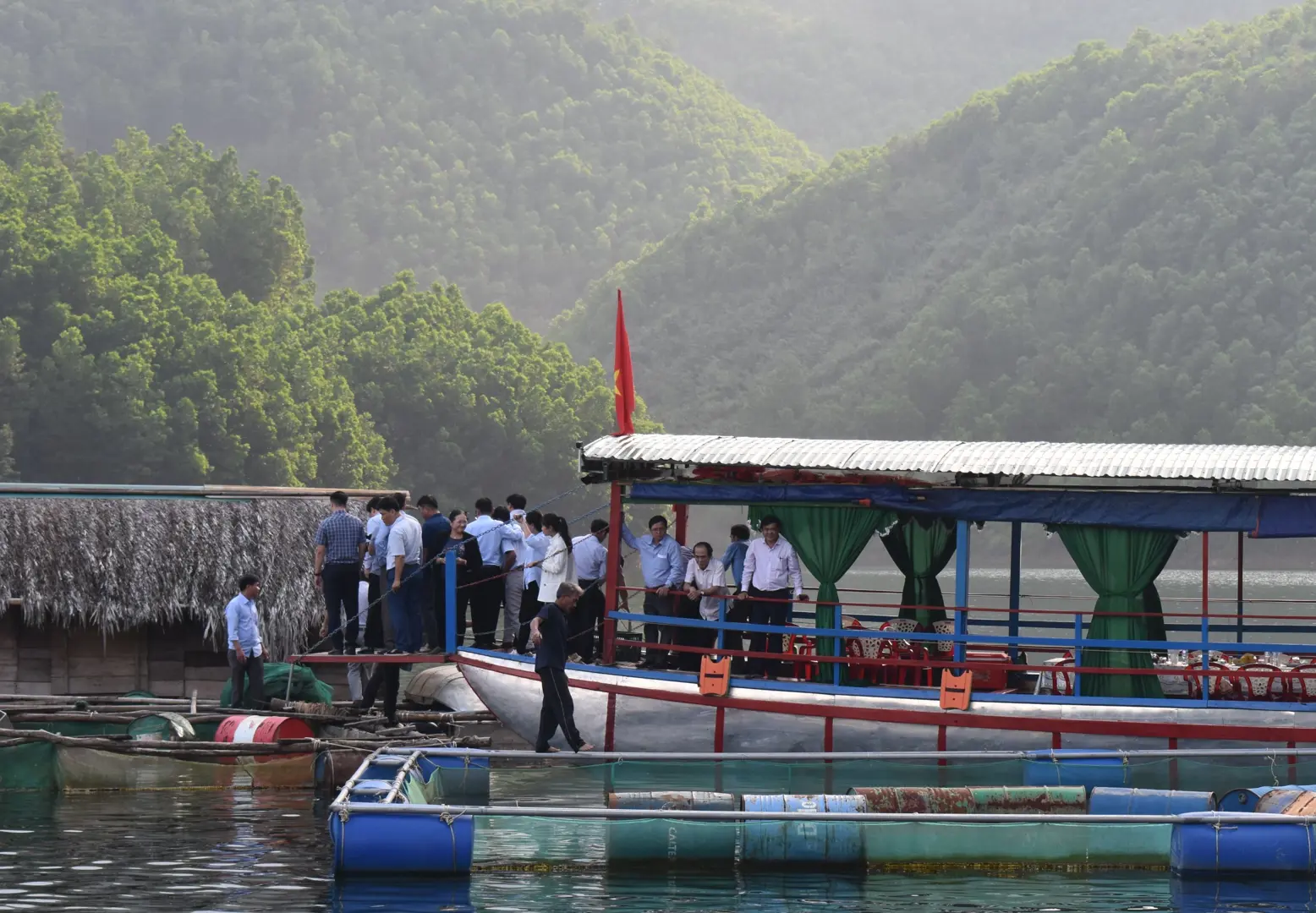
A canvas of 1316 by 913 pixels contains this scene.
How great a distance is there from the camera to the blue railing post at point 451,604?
64.3 ft

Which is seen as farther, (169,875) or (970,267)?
(970,267)

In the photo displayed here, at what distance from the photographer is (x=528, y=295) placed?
143250 millimetres

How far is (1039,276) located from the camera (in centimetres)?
10431

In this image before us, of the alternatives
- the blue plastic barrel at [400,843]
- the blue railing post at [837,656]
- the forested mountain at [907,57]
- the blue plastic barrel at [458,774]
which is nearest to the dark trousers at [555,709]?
the blue plastic barrel at [458,774]

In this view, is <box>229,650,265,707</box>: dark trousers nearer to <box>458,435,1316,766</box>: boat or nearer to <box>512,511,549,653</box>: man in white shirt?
<box>512,511,549,653</box>: man in white shirt

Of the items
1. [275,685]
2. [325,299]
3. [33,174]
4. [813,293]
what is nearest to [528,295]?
[813,293]

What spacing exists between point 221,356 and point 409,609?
138 ft

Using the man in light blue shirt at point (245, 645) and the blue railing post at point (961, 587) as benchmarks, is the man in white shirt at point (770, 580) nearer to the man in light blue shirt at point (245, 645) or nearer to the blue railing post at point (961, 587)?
the blue railing post at point (961, 587)

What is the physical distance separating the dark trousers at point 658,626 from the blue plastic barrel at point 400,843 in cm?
509

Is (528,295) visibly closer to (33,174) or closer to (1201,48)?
(1201,48)

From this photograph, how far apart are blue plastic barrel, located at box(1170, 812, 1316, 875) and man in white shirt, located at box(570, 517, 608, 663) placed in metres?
7.08

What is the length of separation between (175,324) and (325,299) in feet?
54.1

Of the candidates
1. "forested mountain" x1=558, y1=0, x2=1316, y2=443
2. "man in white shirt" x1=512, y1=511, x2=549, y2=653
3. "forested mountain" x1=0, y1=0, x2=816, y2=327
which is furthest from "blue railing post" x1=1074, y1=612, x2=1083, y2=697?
"forested mountain" x1=0, y1=0, x2=816, y2=327

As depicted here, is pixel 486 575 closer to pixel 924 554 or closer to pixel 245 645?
pixel 245 645
